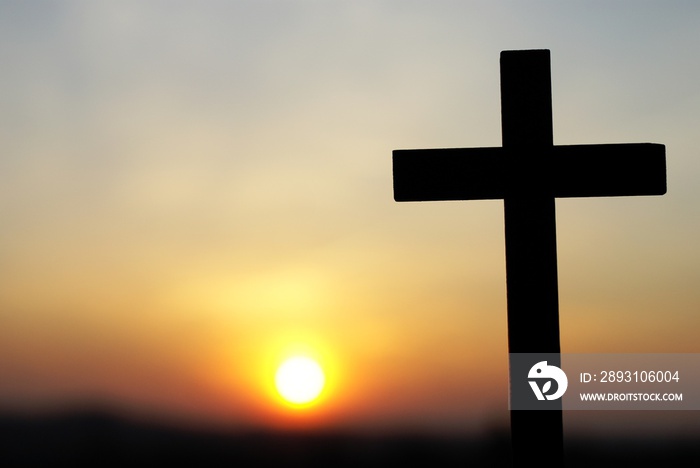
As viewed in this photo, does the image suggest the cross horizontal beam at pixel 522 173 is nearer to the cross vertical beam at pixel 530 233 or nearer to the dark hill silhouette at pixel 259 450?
the cross vertical beam at pixel 530 233

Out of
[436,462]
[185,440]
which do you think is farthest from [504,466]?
[185,440]

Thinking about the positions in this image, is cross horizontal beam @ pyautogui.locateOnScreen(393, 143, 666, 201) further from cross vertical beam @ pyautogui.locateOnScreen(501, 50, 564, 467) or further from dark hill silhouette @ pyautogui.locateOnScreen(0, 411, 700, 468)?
dark hill silhouette @ pyautogui.locateOnScreen(0, 411, 700, 468)

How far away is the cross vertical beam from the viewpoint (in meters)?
4.22

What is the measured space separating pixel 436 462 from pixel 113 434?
879 cm

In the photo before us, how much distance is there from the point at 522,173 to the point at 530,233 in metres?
0.35

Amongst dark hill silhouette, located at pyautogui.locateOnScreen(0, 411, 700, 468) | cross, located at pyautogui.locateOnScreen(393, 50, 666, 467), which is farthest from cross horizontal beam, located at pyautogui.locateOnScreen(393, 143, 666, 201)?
dark hill silhouette, located at pyautogui.locateOnScreen(0, 411, 700, 468)

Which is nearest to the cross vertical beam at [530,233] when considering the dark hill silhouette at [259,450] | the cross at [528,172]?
the cross at [528,172]

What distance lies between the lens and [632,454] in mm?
25828

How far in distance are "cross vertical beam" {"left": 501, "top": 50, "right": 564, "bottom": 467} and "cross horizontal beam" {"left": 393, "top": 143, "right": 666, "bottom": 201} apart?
0.01 m

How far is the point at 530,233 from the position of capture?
4410mm

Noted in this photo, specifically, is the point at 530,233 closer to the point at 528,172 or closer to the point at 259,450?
the point at 528,172

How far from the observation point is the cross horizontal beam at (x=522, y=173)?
4547 millimetres

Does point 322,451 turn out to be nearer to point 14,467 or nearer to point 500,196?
point 14,467

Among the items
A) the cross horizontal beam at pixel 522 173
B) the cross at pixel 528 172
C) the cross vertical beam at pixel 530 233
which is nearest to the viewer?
the cross vertical beam at pixel 530 233
